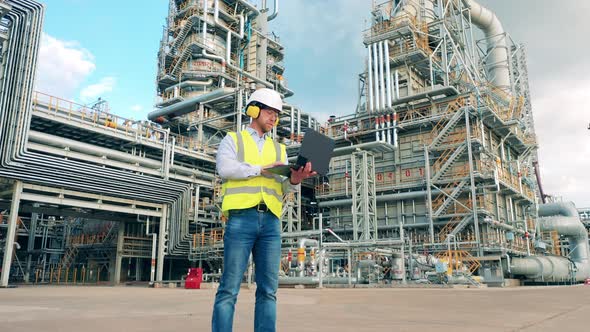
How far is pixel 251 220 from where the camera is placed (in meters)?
3.02

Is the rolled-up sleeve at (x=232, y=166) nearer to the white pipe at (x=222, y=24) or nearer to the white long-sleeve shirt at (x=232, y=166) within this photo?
the white long-sleeve shirt at (x=232, y=166)

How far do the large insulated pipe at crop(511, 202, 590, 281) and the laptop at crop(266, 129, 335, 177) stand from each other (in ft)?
80.1

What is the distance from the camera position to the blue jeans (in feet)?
9.46

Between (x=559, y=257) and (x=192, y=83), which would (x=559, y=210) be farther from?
(x=192, y=83)

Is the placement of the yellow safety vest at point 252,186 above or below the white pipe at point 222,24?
below

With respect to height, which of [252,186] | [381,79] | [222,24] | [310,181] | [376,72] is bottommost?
[252,186]

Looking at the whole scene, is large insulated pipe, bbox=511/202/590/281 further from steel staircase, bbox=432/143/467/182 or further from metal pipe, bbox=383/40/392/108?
metal pipe, bbox=383/40/392/108

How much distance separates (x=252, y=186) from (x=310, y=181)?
94.7 ft

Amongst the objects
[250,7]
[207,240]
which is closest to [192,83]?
[250,7]

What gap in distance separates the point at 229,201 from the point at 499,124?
27850 millimetres

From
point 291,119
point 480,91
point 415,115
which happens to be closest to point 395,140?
point 415,115

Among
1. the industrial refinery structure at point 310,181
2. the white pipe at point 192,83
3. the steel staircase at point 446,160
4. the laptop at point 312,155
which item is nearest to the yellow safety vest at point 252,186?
the laptop at point 312,155

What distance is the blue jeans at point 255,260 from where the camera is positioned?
9.46 ft

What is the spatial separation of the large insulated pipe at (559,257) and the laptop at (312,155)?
80.1 ft
